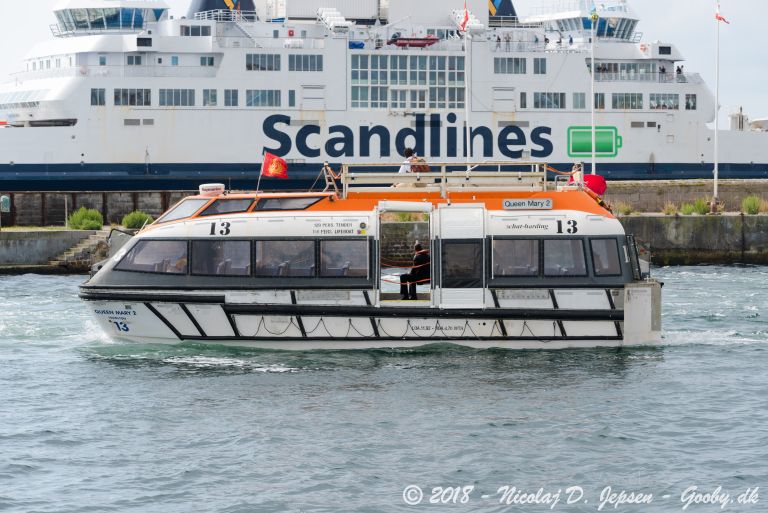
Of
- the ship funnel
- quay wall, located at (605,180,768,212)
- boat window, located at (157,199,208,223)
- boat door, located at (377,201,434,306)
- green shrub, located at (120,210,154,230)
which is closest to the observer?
boat door, located at (377,201,434,306)

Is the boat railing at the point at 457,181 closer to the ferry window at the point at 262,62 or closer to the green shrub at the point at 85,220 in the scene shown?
the green shrub at the point at 85,220

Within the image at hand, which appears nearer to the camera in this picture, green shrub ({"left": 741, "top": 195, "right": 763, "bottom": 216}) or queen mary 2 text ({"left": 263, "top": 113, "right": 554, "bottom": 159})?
green shrub ({"left": 741, "top": 195, "right": 763, "bottom": 216})

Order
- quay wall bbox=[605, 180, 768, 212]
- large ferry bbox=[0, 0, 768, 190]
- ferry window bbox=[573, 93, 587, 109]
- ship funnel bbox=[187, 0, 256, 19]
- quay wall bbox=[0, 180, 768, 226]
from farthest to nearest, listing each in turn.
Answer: ferry window bbox=[573, 93, 587, 109], ship funnel bbox=[187, 0, 256, 19], large ferry bbox=[0, 0, 768, 190], quay wall bbox=[605, 180, 768, 212], quay wall bbox=[0, 180, 768, 226]

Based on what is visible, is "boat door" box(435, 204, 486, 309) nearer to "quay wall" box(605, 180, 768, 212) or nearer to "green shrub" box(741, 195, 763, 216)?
"green shrub" box(741, 195, 763, 216)

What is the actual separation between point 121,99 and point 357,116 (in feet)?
35.2

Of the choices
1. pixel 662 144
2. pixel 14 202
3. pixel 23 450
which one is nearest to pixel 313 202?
pixel 23 450

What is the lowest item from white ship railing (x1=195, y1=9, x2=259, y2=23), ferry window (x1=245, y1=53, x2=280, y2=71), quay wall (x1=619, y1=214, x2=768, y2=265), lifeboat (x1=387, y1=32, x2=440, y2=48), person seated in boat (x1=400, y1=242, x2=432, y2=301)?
quay wall (x1=619, y1=214, x2=768, y2=265)

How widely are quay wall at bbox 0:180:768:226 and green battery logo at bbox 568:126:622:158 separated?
1369cm

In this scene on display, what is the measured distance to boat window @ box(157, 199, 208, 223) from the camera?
2120cm

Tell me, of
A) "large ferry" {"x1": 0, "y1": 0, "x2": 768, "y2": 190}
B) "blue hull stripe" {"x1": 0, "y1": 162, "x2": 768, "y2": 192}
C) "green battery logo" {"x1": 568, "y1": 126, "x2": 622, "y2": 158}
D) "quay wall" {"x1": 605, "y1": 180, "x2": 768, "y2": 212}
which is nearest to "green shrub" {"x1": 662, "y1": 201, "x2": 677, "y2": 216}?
"quay wall" {"x1": 605, "y1": 180, "x2": 768, "y2": 212}

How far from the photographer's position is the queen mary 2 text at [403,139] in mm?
58906

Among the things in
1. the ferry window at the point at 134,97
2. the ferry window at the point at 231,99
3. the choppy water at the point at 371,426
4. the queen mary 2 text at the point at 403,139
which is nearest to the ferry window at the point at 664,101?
the queen mary 2 text at the point at 403,139

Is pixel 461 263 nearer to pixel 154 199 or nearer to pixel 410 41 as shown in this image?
pixel 154 199

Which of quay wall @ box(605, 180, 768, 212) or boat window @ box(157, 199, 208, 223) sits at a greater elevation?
boat window @ box(157, 199, 208, 223)
